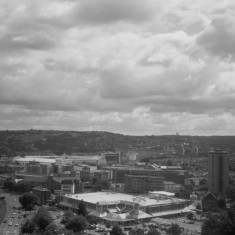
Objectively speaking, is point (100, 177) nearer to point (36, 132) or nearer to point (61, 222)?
point (61, 222)

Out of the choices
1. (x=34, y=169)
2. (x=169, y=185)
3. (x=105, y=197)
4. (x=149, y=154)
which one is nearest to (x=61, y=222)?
(x=105, y=197)

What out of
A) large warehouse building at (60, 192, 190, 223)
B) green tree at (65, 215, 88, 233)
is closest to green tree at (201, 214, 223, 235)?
green tree at (65, 215, 88, 233)

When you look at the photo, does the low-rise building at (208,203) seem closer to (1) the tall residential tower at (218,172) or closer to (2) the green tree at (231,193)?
(2) the green tree at (231,193)

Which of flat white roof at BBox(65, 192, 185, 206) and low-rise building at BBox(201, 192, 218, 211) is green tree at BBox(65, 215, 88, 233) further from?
low-rise building at BBox(201, 192, 218, 211)

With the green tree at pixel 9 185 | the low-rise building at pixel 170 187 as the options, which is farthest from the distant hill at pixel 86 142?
the green tree at pixel 9 185

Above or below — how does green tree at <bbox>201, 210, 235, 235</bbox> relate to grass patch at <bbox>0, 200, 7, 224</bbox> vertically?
above

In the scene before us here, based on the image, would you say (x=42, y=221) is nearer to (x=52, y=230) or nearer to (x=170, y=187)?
(x=52, y=230)
